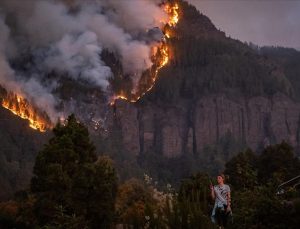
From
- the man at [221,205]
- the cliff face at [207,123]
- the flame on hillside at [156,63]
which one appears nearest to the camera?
the man at [221,205]

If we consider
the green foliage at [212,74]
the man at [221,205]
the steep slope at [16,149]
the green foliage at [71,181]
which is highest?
the green foliage at [212,74]

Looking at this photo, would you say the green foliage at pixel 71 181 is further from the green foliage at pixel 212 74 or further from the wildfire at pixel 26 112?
the green foliage at pixel 212 74

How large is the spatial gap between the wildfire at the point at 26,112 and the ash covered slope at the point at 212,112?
25.0 meters

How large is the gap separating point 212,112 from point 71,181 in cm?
13642

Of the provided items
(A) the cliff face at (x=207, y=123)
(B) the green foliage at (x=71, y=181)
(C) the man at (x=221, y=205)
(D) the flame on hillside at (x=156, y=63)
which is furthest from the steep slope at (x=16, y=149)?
(C) the man at (x=221, y=205)

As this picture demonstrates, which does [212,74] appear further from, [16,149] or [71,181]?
[71,181]

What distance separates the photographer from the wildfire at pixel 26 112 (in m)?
146

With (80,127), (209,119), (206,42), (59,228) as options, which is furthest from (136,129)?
(59,228)

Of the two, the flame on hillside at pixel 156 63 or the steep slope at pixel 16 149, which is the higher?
the flame on hillside at pixel 156 63

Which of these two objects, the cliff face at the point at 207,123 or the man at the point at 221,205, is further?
the cliff face at the point at 207,123

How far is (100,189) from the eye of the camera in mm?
38844

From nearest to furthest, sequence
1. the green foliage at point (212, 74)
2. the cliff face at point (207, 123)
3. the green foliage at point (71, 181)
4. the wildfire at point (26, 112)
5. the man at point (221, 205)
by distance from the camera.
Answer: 1. the man at point (221, 205)
2. the green foliage at point (71, 181)
3. the wildfire at point (26, 112)
4. the cliff face at point (207, 123)
5. the green foliage at point (212, 74)

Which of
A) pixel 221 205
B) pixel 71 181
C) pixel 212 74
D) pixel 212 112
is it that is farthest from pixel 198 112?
pixel 221 205

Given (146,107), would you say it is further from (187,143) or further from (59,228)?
(59,228)
